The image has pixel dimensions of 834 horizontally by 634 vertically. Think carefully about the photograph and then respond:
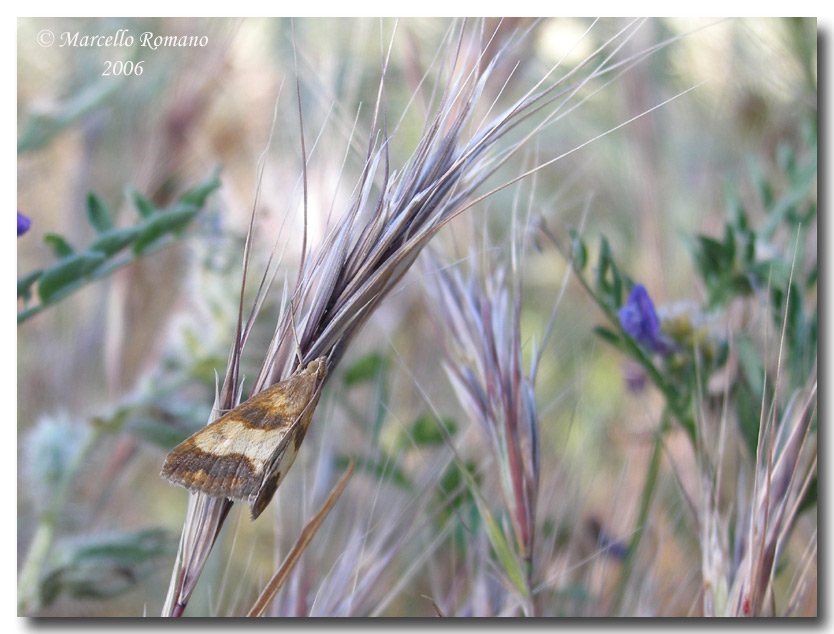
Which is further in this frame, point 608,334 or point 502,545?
point 608,334

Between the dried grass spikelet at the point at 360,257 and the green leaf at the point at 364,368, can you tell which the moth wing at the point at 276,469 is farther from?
the green leaf at the point at 364,368

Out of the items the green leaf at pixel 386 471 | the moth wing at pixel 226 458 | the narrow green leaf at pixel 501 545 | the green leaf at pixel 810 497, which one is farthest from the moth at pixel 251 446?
the green leaf at pixel 810 497

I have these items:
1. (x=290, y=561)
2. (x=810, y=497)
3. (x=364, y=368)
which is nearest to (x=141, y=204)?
(x=364, y=368)

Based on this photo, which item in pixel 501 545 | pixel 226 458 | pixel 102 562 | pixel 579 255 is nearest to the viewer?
pixel 226 458

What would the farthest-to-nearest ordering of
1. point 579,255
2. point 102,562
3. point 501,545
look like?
point 102,562 → point 579,255 → point 501,545

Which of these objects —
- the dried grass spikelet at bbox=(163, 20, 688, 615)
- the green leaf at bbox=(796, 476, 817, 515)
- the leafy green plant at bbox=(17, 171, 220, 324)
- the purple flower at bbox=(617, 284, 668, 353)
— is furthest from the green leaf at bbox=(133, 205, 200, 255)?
the green leaf at bbox=(796, 476, 817, 515)

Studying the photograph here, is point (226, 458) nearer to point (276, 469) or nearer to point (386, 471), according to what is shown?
point (276, 469)

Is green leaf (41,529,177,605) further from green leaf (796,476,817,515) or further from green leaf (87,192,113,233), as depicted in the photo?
green leaf (796,476,817,515)

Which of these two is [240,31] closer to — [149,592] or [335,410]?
[335,410]
